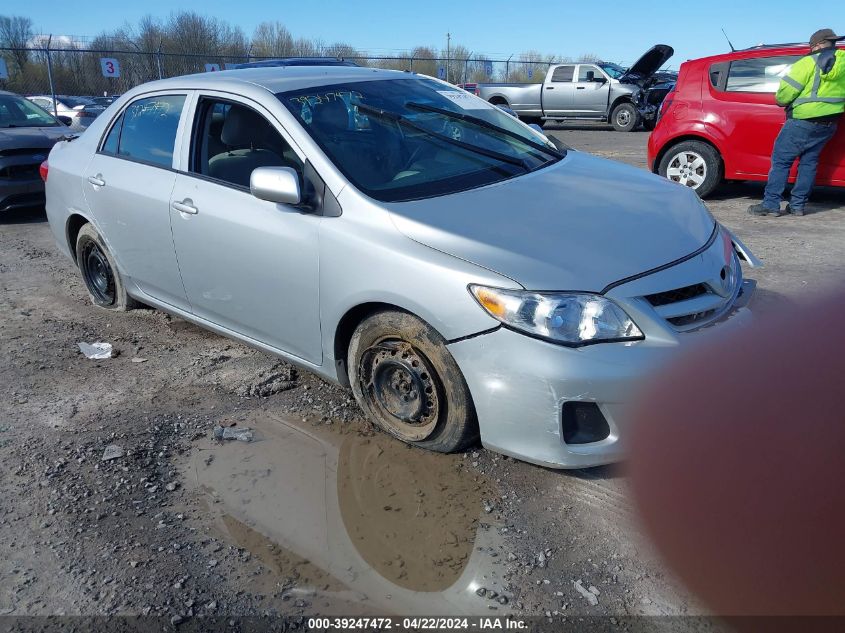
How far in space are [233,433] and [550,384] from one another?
1721 mm

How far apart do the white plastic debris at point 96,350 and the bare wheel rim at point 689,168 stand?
21.4ft

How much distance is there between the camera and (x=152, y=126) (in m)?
4.37

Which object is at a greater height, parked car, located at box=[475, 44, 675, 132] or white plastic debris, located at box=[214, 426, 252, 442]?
parked car, located at box=[475, 44, 675, 132]

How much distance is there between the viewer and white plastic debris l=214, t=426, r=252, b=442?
11.3 feet

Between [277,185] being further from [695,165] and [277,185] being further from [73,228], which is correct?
[695,165]

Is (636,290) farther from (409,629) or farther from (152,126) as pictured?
(152,126)

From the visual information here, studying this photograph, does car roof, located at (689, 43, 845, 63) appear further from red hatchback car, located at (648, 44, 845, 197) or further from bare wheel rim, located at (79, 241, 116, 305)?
bare wheel rim, located at (79, 241, 116, 305)

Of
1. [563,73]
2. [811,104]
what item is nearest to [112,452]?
[811,104]

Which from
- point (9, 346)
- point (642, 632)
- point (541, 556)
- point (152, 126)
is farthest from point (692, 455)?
point (9, 346)

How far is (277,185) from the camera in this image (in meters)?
3.22

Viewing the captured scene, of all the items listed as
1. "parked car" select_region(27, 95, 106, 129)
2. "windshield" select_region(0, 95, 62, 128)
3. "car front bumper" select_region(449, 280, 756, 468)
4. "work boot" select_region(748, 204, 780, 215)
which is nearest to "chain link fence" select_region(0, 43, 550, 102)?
"parked car" select_region(27, 95, 106, 129)

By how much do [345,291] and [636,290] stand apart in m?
1.27

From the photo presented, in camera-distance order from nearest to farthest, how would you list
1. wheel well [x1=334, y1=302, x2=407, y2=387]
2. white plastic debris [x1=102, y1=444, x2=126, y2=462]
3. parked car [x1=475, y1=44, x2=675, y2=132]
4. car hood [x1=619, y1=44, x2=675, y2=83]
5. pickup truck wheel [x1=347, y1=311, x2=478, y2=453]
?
pickup truck wheel [x1=347, y1=311, x2=478, y2=453] → wheel well [x1=334, y1=302, x2=407, y2=387] → white plastic debris [x1=102, y1=444, x2=126, y2=462] → car hood [x1=619, y1=44, x2=675, y2=83] → parked car [x1=475, y1=44, x2=675, y2=132]

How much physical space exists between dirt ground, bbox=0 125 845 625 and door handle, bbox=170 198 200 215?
99 centimetres
